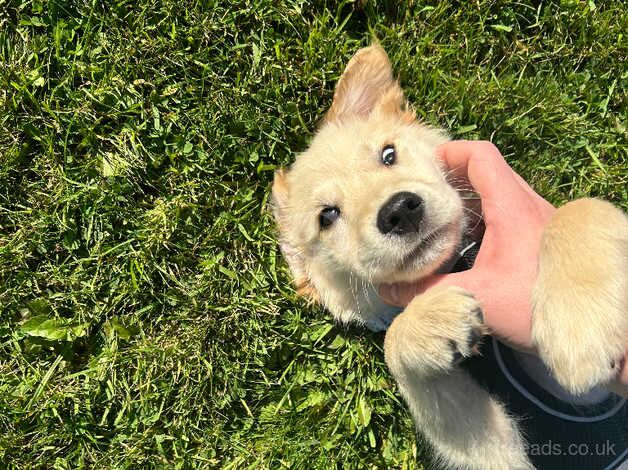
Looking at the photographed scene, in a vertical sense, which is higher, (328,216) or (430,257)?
(430,257)

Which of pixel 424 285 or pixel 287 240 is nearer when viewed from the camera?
pixel 424 285

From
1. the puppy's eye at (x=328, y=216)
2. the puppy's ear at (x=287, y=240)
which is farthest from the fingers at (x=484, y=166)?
the puppy's ear at (x=287, y=240)

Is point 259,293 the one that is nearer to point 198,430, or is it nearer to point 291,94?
point 198,430

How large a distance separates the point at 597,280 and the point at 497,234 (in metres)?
0.55

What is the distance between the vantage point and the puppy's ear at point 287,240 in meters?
3.40

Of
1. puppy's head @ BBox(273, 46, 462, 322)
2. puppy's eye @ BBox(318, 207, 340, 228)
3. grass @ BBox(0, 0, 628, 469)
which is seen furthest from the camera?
grass @ BBox(0, 0, 628, 469)

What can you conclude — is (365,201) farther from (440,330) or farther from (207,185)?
(207,185)

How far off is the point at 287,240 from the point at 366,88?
1181mm

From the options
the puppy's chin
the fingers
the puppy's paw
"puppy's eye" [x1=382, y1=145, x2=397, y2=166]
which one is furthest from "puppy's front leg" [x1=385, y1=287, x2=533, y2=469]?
"puppy's eye" [x1=382, y1=145, x2=397, y2=166]

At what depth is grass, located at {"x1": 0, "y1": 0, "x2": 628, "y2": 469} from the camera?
3729 mm

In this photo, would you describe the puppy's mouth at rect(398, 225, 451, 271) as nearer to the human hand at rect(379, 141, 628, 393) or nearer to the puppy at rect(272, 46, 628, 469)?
the puppy at rect(272, 46, 628, 469)

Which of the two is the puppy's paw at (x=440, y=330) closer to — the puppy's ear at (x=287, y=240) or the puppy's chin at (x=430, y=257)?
the puppy's chin at (x=430, y=257)

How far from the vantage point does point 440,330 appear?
85.7 inches

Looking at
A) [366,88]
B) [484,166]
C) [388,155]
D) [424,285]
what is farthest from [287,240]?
[484,166]
